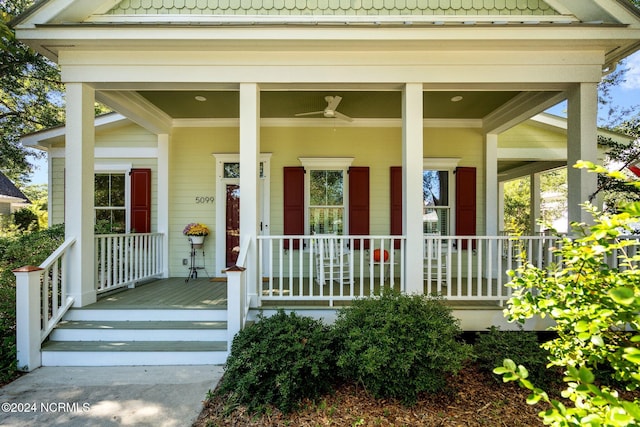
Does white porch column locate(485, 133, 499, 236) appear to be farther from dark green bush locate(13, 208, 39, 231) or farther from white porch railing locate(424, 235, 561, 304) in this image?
dark green bush locate(13, 208, 39, 231)

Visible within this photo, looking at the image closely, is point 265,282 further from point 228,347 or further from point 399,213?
point 399,213

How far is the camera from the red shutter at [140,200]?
626 cm

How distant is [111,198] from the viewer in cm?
646

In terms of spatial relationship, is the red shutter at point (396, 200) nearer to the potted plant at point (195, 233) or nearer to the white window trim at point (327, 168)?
the white window trim at point (327, 168)

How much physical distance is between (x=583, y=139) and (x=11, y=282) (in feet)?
22.8

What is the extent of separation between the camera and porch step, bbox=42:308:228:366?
11.6 feet

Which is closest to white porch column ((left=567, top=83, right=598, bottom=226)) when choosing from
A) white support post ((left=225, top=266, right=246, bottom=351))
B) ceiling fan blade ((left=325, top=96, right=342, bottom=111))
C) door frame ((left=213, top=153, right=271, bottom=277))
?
ceiling fan blade ((left=325, top=96, right=342, bottom=111))

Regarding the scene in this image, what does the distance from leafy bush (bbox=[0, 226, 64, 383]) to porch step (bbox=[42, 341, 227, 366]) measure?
295 mm

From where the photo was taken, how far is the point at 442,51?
3.96 m

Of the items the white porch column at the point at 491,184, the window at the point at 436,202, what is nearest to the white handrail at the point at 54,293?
the window at the point at 436,202

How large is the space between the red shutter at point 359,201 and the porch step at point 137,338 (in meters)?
3.07

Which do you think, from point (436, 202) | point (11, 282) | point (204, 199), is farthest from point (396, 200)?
point (11, 282)

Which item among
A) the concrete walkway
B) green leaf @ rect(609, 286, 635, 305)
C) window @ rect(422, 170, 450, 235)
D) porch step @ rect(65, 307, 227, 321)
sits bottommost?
the concrete walkway

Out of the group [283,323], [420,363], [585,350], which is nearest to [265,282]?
[283,323]
